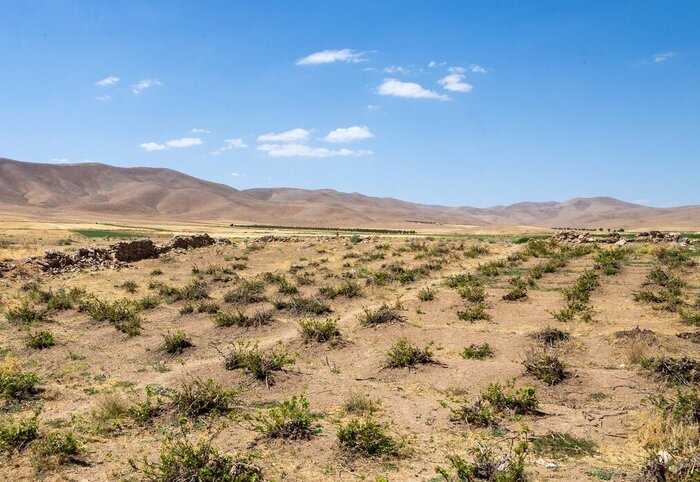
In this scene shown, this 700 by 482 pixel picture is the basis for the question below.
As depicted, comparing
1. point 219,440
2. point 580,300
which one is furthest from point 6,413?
point 580,300

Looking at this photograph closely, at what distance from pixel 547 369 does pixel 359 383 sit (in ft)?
11.1

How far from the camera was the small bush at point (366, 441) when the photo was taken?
6.42 m

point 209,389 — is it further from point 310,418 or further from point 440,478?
point 440,478

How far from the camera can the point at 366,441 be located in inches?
255

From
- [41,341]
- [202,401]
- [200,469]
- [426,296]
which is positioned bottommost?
[41,341]

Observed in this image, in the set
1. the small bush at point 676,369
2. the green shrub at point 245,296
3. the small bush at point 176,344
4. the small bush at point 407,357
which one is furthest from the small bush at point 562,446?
the green shrub at point 245,296

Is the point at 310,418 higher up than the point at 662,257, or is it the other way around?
the point at 662,257

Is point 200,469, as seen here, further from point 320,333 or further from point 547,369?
point 320,333

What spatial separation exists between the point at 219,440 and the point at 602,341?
850 cm

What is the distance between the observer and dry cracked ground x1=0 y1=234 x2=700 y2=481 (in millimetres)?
6164

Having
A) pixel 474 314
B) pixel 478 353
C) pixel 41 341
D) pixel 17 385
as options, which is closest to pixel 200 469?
pixel 17 385

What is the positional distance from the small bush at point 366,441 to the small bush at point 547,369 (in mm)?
3514

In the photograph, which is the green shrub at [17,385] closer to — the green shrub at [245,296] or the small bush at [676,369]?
the green shrub at [245,296]

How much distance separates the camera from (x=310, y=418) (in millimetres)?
7512
